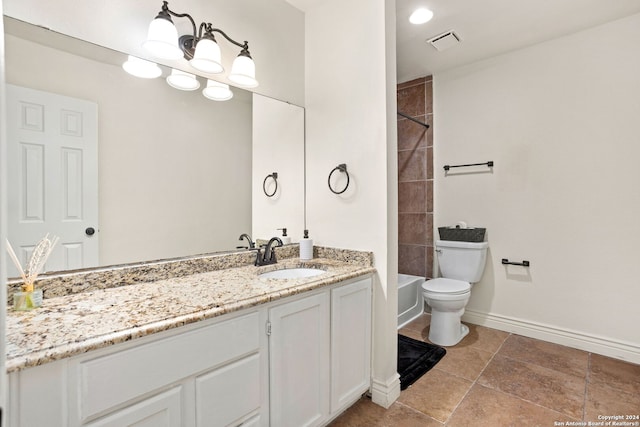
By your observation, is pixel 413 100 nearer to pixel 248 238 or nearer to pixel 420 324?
pixel 420 324

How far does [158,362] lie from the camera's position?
0.95 meters

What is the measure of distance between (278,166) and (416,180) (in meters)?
1.73

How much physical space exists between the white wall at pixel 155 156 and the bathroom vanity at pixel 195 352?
0.25 m

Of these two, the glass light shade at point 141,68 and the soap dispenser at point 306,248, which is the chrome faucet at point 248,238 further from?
the glass light shade at point 141,68

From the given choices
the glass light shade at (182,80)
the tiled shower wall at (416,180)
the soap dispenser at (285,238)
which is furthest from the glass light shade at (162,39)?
the tiled shower wall at (416,180)

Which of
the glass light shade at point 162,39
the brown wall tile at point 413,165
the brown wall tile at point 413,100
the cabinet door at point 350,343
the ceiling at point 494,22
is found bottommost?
the cabinet door at point 350,343

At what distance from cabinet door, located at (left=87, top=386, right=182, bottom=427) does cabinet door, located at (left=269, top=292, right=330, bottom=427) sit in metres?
0.38

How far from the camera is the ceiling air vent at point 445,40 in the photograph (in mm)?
2438

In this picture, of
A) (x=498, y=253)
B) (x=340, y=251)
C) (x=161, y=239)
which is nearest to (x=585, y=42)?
(x=498, y=253)

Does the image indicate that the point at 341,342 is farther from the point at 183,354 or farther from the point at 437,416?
the point at 183,354

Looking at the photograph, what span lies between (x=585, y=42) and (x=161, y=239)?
329 centimetres

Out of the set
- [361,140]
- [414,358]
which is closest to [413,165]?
[361,140]

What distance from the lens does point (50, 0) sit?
1220mm

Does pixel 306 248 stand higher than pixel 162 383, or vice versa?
pixel 306 248
